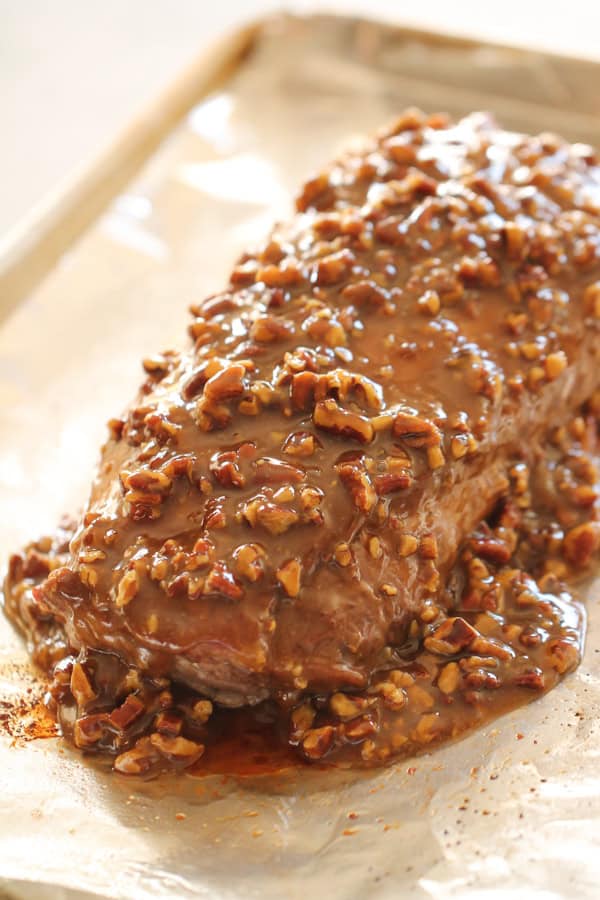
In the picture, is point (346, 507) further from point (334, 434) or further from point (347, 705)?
point (347, 705)

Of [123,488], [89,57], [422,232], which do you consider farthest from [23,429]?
[89,57]

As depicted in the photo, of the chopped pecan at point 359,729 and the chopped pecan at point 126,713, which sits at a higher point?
the chopped pecan at point 126,713

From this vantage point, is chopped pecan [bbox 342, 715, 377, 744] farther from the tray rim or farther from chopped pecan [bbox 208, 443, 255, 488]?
the tray rim

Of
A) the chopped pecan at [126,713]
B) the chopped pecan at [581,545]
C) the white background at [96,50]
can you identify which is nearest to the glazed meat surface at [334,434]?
the chopped pecan at [126,713]

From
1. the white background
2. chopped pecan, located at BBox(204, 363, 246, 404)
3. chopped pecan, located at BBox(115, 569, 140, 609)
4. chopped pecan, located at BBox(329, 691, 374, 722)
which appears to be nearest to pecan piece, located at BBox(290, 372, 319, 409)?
chopped pecan, located at BBox(204, 363, 246, 404)

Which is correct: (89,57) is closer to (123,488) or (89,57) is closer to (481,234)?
(481,234)

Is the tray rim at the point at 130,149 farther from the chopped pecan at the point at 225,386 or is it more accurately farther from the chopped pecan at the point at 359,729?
the chopped pecan at the point at 359,729
